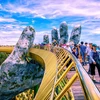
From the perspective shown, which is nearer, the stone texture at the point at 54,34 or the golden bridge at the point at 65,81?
the golden bridge at the point at 65,81

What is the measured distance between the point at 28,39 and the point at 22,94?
4.89m

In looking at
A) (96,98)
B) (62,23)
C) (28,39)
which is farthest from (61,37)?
(96,98)

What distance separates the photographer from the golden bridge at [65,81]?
1.71m

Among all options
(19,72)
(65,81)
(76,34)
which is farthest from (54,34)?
(65,81)

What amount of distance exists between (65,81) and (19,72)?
1948 cm

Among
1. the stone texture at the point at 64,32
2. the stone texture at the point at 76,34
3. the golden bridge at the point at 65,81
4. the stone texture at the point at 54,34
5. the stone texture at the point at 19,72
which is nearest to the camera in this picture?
the golden bridge at the point at 65,81

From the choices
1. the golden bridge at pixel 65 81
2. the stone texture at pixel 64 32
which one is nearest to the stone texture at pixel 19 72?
the golden bridge at pixel 65 81

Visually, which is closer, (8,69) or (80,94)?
(80,94)

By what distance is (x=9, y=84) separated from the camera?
2319 centimetres

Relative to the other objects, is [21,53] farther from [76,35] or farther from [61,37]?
[61,37]

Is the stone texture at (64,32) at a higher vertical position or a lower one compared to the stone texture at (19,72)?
higher

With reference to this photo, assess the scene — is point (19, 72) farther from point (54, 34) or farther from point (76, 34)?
point (54, 34)

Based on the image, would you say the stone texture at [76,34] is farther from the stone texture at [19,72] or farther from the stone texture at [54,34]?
the stone texture at [19,72]

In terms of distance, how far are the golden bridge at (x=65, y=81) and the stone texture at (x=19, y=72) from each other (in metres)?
13.2
